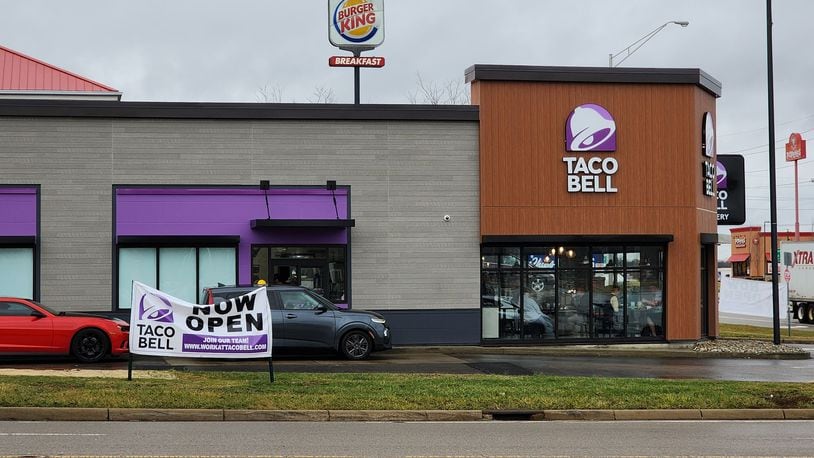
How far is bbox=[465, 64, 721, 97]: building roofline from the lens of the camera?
83.8ft

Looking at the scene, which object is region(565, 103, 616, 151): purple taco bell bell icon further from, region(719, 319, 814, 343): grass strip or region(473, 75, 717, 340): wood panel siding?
region(719, 319, 814, 343): grass strip

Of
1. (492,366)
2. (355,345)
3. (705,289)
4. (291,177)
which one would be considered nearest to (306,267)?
(291,177)

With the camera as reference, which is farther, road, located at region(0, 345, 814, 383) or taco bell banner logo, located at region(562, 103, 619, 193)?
taco bell banner logo, located at region(562, 103, 619, 193)

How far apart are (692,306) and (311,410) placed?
52.8ft

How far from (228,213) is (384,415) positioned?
41.0 ft

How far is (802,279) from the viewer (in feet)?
151

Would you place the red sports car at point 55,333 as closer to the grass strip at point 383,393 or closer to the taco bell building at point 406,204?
the grass strip at point 383,393

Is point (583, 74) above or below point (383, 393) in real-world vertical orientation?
above

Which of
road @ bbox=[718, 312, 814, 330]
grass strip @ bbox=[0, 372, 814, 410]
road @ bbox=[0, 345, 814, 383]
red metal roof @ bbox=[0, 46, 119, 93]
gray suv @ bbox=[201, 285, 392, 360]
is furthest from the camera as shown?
road @ bbox=[718, 312, 814, 330]

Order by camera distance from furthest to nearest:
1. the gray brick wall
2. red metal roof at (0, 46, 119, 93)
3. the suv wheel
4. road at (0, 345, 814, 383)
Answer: red metal roof at (0, 46, 119, 93) < the gray brick wall < the suv wheel < road at (0, 345, 814, 383)

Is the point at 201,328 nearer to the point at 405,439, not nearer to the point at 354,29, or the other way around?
the point at 405,439

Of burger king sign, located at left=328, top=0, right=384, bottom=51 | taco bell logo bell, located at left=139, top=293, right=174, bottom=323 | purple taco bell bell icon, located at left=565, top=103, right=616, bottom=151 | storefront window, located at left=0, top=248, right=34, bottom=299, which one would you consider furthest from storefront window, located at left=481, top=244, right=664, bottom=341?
taco bell logo bell, located at left=139, top=293, right=174, bottom=323

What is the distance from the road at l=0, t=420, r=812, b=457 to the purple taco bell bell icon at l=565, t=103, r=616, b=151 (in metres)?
13.4

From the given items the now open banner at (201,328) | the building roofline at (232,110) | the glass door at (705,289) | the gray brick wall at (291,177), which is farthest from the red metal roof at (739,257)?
the now open banner at (201,328)
